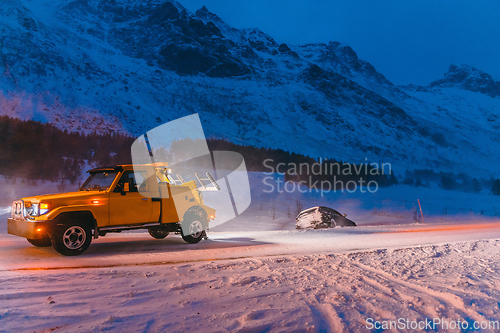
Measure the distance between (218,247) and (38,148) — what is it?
23269 mm

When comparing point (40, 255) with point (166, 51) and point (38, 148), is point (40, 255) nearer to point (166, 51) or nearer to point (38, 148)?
point (38, 148)

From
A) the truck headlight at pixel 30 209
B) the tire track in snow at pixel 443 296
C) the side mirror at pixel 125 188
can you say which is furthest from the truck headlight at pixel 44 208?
the tire track in snow at pixel 443 296

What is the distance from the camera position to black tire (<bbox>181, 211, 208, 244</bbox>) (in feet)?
33.4

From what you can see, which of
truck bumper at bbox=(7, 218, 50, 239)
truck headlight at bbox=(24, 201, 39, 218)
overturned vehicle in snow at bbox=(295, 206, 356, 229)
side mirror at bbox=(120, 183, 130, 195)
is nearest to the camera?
truck bumper at bbox=(7, 218, 50, 239)

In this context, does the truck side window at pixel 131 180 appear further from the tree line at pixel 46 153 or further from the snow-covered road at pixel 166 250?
the tree line at pixel 46 153

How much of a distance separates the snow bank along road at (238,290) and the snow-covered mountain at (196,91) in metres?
44.4

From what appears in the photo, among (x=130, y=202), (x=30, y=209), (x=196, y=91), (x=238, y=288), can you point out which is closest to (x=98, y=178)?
(x=130, y=202)

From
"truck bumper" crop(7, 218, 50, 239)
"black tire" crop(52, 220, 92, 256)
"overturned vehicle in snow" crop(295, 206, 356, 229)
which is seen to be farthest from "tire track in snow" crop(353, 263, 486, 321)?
"overturned vehicle in snow" crop(295, 206, 356, 229)

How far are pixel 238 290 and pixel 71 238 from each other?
477 centimetres

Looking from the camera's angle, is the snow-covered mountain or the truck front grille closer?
the truck front grille

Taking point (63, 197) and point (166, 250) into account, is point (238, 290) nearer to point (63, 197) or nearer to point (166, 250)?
point (166, 250)

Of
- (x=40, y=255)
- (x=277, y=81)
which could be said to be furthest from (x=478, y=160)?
(x=40, y=255)

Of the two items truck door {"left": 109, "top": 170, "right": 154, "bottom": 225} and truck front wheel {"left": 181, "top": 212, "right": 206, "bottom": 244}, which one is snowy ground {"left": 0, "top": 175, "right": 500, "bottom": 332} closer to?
truck front wheel {"left": 181, "top": 212, "right": 206, "bottom": 244}

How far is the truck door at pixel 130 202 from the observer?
856 centimetres
